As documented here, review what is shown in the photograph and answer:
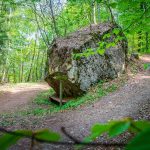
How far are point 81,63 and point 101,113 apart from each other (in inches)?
147

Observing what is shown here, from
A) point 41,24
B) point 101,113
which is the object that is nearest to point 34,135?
point 101,113

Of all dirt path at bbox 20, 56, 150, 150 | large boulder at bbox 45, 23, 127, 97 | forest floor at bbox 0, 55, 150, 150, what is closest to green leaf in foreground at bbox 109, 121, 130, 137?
forest floor at bbox 0, 55, 150, 150

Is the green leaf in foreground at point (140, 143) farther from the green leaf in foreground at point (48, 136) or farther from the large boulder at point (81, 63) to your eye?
the large boulder at point (81, 63)

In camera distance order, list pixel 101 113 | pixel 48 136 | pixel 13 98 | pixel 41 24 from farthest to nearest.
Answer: pixel 41 24 < pixel 13 98 < pixel 101 113 < pixel 48 136

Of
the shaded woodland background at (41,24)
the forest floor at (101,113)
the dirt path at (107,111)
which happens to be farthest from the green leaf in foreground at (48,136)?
the dirt path at (107,111)

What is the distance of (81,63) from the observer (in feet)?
39.4

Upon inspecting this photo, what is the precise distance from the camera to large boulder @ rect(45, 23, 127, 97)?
12.0m

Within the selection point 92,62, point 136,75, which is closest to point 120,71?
point 136,75

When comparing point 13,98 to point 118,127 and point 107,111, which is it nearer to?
point 107,111

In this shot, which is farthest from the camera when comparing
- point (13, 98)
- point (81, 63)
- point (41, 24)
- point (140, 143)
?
point (41, 24)

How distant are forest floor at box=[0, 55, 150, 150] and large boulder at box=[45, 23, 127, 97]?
1611 millimetres

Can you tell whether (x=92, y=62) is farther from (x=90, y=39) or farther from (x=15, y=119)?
(x=15, y=119)

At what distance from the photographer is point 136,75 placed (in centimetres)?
1290

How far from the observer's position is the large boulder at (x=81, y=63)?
12.0m
